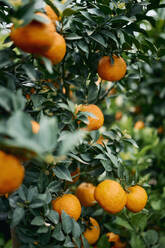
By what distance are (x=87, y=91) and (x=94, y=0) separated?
0.34m

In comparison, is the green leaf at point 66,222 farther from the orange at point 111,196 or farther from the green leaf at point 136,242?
the green leaf at point 136,242

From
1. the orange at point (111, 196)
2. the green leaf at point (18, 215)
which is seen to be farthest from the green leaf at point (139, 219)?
the green leaf at point (18, 215)

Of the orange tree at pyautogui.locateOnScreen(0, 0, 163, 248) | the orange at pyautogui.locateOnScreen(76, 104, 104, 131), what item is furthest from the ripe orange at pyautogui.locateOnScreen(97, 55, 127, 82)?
the orange at pyautogui.locateOnScreen(76, 104, 104, 131)

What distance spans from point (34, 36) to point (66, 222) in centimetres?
52

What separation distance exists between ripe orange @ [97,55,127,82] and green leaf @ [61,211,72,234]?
0.46 meters

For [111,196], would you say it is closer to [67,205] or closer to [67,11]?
[67,205]

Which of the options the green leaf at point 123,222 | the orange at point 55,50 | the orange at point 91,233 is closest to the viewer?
the orange at point 55,50

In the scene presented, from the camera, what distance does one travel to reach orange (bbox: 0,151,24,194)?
1.46ft

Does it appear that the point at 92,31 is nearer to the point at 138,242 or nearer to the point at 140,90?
the point at 138,242

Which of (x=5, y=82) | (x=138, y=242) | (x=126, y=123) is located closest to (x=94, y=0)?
(x=5, y=82)

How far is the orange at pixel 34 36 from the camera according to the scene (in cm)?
A: 51

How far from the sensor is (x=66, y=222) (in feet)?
2.35

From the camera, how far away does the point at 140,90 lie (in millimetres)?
2234

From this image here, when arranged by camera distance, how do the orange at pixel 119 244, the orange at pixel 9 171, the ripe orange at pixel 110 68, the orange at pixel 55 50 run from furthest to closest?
the orange at pixel 119 244 < the ripe orange at pixel 110 68 < the orange at pixel 55 50 < the orange at pixel 9 171
